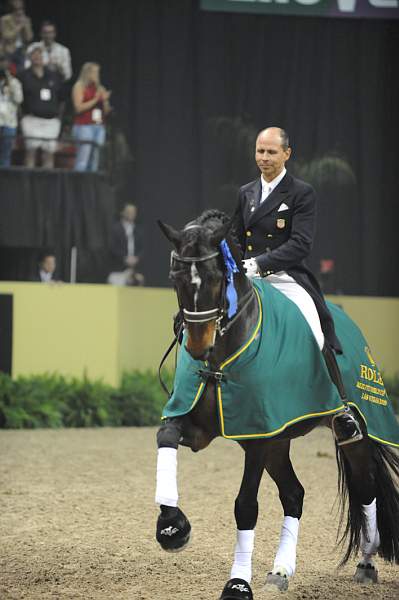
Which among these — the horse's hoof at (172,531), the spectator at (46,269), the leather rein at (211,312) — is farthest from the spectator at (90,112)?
the horse's hoof at (172,531)

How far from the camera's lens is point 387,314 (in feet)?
42.4

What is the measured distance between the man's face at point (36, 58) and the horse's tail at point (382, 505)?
8556mm

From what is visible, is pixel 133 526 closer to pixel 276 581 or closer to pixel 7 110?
pixel 276 581

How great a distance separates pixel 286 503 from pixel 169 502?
108 centimetres

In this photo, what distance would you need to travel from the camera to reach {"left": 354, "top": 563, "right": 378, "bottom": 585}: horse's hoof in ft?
15.1

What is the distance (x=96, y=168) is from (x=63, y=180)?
45cm

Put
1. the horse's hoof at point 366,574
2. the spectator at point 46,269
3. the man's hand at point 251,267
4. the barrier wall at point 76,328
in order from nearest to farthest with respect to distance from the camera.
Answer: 1. the man's hand at point 251,267
2. the horse's hoof at point 366,574
3. the barrier wall at point 76,328
4. the spectator at point 46,269

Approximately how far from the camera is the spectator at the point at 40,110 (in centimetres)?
1190

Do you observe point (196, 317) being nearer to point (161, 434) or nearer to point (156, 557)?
point (161, 434)

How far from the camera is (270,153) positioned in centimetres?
429

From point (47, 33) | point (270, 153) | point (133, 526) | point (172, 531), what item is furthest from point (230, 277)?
point (47, 33)

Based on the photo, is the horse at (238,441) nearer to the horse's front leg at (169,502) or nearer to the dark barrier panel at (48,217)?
the horse's front leg at (169,502)

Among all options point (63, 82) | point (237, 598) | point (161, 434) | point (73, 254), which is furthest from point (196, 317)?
point (63, 82)

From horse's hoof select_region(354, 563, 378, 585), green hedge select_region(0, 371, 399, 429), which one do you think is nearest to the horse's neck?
horse's hoof select_region(354, 563, 378, 585)
